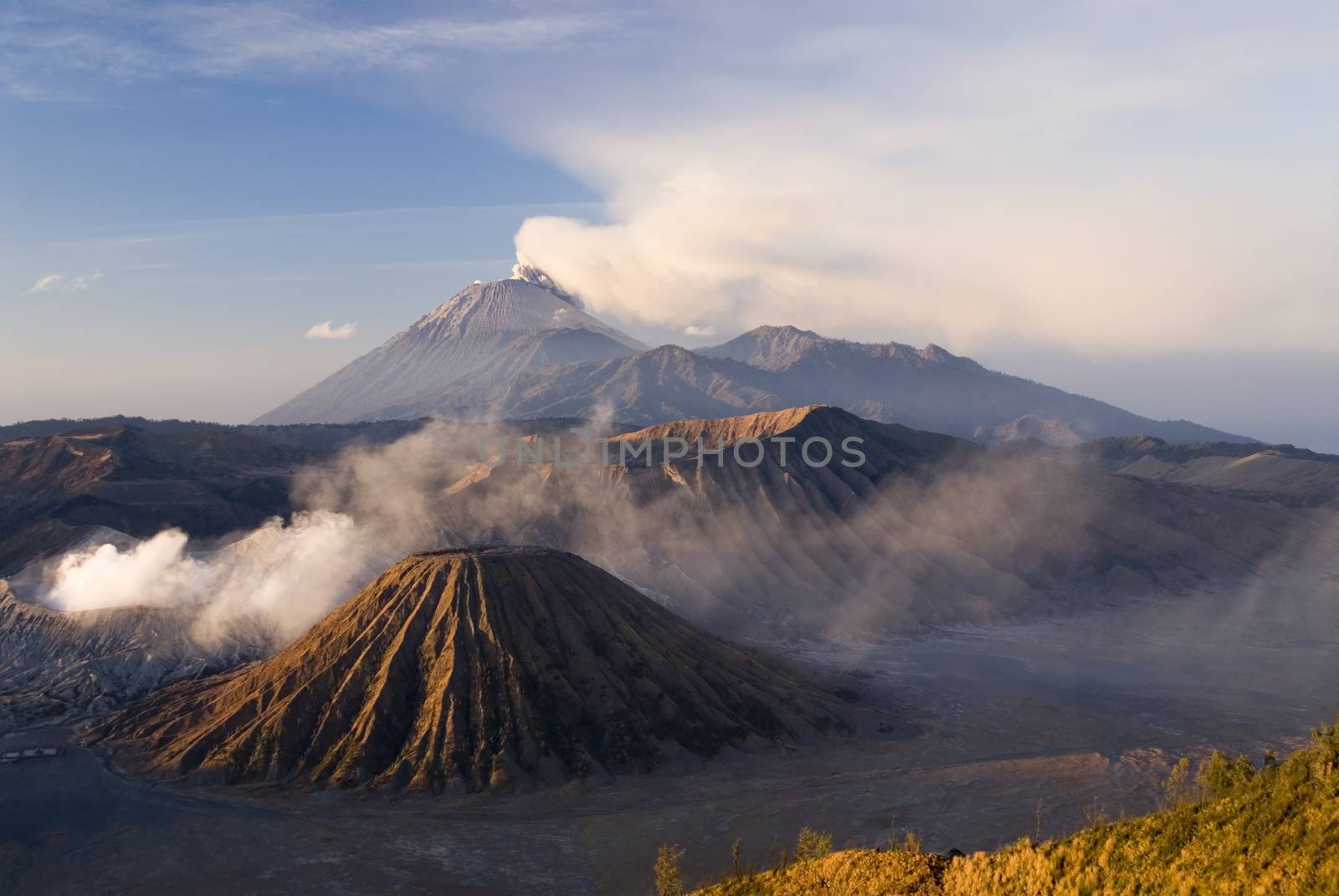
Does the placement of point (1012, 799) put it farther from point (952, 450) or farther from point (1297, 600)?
point (952, 450)

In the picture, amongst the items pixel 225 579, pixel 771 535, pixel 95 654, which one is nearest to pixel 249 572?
pixel 225 579

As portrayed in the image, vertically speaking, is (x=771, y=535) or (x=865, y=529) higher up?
(x=865, y=529)

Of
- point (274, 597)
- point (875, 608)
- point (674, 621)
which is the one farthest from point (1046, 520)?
point (274, 597)

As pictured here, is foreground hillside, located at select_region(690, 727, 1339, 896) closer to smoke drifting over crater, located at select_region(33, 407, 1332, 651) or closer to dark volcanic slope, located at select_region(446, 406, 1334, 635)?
smoke drifting over crater, located at select_region(33, 407, 1332, 651)

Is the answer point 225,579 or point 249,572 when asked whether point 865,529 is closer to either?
point 249,572

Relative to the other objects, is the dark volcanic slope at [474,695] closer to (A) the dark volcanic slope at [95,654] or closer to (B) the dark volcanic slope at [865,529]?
(A) the dark volcanic slope at [95,654]

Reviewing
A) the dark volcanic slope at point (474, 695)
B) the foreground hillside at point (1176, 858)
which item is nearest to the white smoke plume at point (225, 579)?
the dark volcanic slope at point (474, 695)
